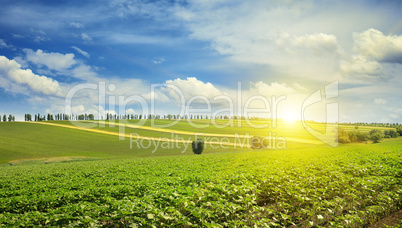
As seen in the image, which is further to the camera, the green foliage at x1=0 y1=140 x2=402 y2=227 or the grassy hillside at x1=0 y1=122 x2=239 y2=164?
the grassy hillside at x1=0 y1=122 x2=239 y2=164

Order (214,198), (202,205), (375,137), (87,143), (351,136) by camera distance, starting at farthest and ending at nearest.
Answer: (375,137) → (351,136) → (87,143) → (214,198) → (202,205)

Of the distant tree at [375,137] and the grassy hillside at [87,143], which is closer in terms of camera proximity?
the grassy hillside at [87,143]

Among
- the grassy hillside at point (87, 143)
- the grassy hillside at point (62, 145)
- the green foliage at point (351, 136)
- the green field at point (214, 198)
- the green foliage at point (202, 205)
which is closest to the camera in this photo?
the green foliage at point (202, 205)

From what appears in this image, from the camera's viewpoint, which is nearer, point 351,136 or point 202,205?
point 202,205

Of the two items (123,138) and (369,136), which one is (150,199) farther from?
(369,136)

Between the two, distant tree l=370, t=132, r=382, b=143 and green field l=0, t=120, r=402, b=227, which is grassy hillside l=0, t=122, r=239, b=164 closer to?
green field l=0, t=120, r=402, b=227

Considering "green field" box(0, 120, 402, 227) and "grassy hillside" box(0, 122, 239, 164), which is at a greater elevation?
"green field" box(0, 120, 402, 227)

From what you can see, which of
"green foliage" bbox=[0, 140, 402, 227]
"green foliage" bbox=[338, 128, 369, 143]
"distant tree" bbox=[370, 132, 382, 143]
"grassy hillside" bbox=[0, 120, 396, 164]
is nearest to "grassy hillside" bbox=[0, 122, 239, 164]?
"grassy hillside" bbox=[0, 120, 396, 164]

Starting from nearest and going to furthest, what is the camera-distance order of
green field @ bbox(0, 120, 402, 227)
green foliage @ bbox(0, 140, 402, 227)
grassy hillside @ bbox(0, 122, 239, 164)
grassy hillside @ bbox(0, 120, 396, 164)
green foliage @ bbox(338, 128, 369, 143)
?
green foliage @ bbox(0, 140, 402, 227) → green field @ bbox(0, 120, 402, 227) → grassy hillside @ bbox(0, 122, 239, 164) → grassy hillside @ bbox(0, 120, 396, 164) → green foliage @ bbox(338, 128, 369, 143)

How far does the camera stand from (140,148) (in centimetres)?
6581

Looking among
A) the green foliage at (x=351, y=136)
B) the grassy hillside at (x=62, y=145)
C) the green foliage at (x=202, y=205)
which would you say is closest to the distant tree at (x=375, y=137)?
the green foliage at (x=351, y=136)

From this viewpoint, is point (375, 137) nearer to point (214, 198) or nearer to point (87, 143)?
point (214, 198)

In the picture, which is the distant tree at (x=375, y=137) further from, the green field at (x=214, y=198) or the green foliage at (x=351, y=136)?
the green field at (x=214, y=198)

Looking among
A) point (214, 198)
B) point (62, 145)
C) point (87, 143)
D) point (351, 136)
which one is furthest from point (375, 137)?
point (62, 145)
